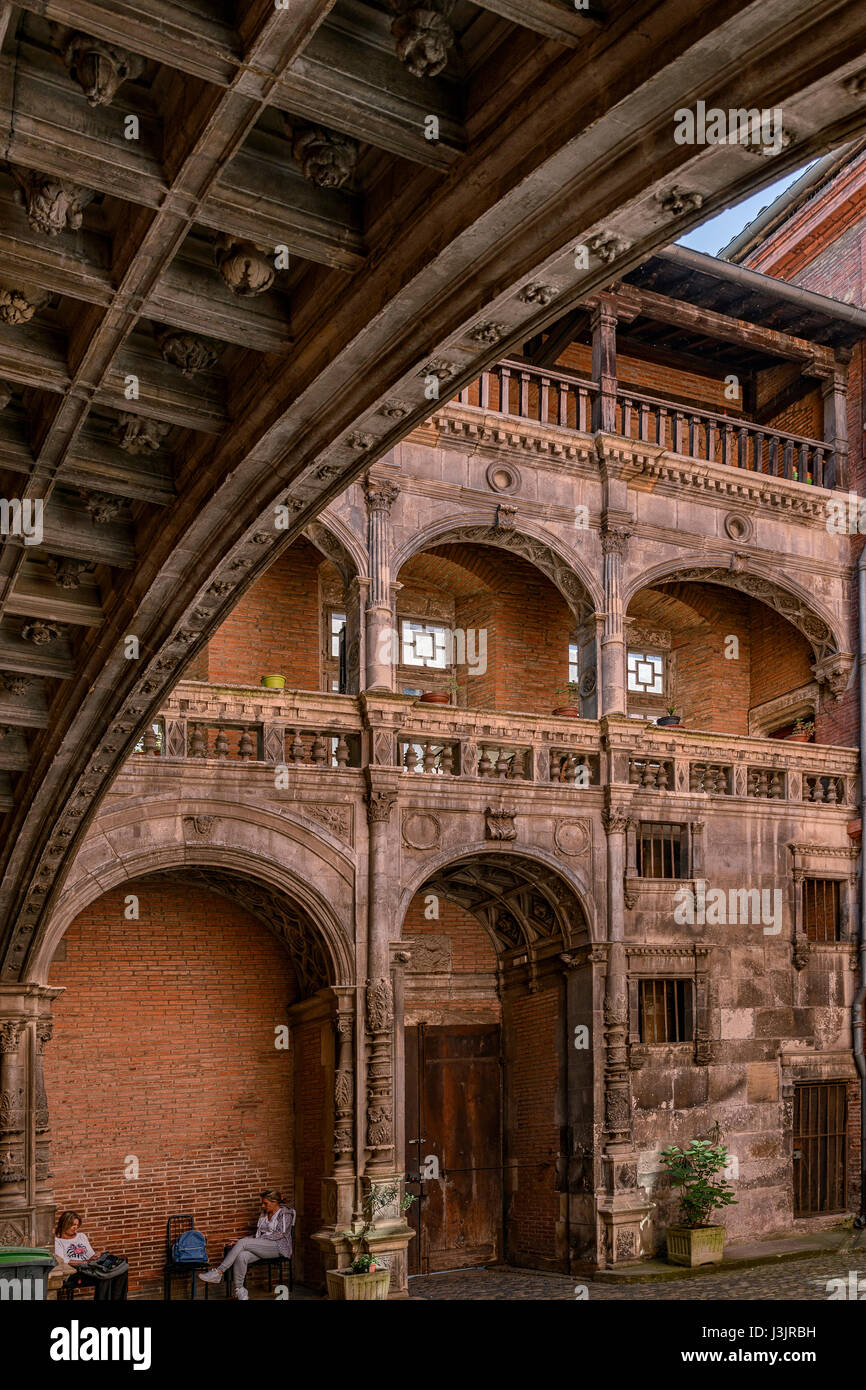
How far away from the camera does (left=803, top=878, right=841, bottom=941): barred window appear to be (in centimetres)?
2147

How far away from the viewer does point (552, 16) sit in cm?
398

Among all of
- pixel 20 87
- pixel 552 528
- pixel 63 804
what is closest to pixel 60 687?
pixel 63 804

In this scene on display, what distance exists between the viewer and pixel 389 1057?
56.1 ft

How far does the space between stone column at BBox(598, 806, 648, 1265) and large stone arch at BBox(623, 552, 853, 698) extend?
423 cm

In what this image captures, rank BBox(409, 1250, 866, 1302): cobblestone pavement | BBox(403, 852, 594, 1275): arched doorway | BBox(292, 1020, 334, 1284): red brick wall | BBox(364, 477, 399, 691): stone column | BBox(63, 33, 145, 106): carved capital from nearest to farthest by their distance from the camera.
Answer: BBox(63, 33, 145, 106): carved capital
BBox(409, 1250, 866, 1302): cobblestone pavement
BBox(292, 1020, 334, 1284): red brick wall
BBox(364, 477, 399, 691): stone column
BBox(403, 852, 594, 1275): arched doorway

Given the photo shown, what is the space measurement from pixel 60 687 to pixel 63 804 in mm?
1467

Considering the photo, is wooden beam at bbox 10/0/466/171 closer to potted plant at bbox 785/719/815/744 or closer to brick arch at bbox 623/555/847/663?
brick arch at bbox 623/555/847/663

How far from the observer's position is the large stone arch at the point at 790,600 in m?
21.4

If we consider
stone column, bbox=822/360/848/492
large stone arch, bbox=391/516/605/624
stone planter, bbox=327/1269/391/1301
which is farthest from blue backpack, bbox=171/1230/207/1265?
stone column, bbox=822/360/848/492

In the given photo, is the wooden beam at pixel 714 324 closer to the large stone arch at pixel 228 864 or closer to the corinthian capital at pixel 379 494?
the corinthian capital at pixel 379 494

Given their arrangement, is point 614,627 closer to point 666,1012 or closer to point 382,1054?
point 666,1012

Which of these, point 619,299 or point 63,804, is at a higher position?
point 619,299

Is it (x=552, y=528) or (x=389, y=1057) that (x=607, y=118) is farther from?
(x=552, y=528)

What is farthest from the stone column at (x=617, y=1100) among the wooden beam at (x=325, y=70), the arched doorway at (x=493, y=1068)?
the wooden beam at (x=325, y=70)
